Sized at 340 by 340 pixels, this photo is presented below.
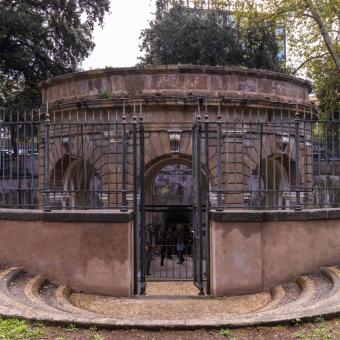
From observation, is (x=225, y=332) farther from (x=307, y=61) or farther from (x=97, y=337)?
(x=307, y=61)

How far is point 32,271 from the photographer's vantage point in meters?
7.65

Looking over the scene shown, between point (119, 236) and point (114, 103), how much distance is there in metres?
5.46

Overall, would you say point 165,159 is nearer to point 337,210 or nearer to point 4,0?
point 337,210

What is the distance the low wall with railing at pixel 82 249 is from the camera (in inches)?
291

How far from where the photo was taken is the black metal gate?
26.0 ft

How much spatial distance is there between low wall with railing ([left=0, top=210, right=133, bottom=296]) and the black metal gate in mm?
526

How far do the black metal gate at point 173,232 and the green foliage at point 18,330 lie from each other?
329 centimetres

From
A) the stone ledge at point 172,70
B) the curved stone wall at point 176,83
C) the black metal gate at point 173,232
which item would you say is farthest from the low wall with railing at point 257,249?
the stone ledge at point 172,70

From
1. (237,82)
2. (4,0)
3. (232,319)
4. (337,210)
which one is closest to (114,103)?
(237,82)

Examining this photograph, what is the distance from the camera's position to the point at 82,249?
747 cm

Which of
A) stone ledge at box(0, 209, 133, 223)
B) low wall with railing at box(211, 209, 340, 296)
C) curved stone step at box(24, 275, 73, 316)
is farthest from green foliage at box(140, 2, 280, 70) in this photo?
curved stone step at box(24, 275, 73, 316)

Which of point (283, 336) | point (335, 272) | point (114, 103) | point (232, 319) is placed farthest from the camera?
point (114, 103)

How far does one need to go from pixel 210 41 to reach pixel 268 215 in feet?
60.3

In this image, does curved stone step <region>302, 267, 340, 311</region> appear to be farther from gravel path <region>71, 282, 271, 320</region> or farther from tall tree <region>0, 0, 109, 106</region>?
tall tree <region>0, 0, 109, 106</region>
